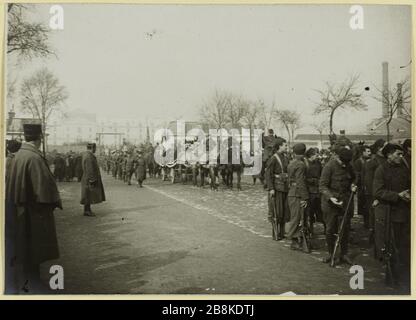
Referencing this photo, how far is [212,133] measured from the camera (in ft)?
24.0

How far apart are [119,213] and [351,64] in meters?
4.29

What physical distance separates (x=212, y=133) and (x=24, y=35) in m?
3.07

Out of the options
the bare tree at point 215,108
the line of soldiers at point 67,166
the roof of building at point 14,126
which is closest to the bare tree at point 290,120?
the bare tree at point 215,108

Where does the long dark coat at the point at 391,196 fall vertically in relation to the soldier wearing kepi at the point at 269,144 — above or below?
below

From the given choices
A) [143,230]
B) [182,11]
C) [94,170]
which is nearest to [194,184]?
[94,170]

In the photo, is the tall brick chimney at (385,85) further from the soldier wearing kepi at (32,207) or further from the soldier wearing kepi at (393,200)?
the soldier wearing kepi at (32,207)

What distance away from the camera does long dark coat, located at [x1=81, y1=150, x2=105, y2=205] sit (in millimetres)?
7469

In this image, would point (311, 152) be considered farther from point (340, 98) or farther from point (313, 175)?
point (340, 98)

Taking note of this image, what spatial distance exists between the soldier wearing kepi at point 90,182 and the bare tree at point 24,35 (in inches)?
73.9

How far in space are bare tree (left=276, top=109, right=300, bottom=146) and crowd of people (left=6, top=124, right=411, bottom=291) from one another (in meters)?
0.27

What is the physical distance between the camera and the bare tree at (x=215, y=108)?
22.2 ft

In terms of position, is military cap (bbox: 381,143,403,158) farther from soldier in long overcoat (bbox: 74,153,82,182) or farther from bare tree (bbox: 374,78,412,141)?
soldier in long overcoat (bbox: 74,153,82,182)

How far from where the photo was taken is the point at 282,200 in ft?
22.6

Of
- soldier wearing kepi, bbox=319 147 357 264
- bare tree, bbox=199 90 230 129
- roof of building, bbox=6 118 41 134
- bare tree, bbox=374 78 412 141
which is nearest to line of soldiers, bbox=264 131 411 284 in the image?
soldier wearing kepi, bbox=319 147 357 264
